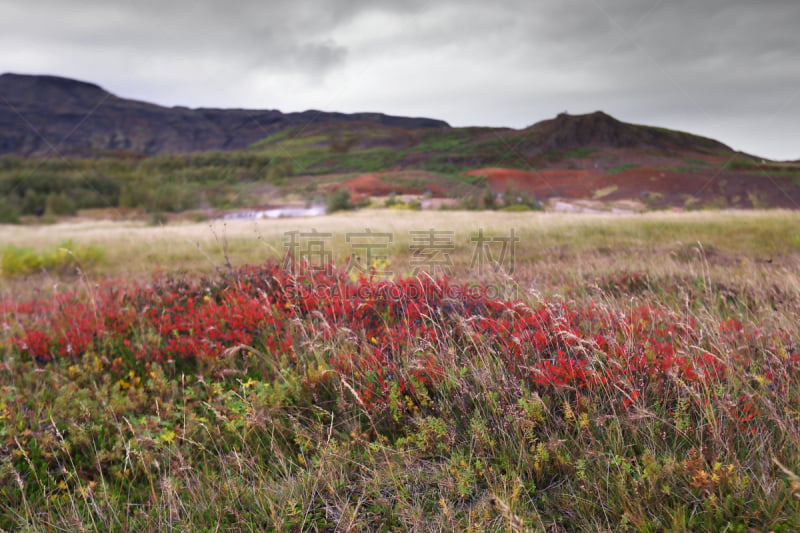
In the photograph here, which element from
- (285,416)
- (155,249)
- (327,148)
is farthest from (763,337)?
(327,148)

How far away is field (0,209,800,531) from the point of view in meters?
1.90

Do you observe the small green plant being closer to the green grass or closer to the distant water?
the distant water

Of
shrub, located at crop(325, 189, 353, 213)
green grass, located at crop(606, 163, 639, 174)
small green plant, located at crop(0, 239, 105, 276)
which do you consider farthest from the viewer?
shrub, located at crop(325, 189, 353, 213)

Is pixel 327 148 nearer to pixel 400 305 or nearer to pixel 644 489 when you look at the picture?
pixel 400 305

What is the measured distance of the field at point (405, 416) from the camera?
74.7 inches

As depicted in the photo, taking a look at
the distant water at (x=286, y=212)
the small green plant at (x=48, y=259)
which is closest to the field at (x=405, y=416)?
the small green plant at (x=48, y=259)

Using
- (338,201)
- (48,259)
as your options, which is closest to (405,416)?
(48,259)

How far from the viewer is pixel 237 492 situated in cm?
216

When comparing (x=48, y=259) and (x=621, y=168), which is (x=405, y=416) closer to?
(x=48, y=259)

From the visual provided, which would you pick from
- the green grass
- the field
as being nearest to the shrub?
Result: the green grass

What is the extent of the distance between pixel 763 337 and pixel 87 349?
244 inches

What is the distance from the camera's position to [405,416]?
2643 millimetres

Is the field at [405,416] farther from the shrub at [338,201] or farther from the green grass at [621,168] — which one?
the shrub at [338,201]

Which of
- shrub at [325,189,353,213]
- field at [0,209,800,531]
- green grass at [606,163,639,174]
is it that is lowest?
field at [0,209,800,531]
